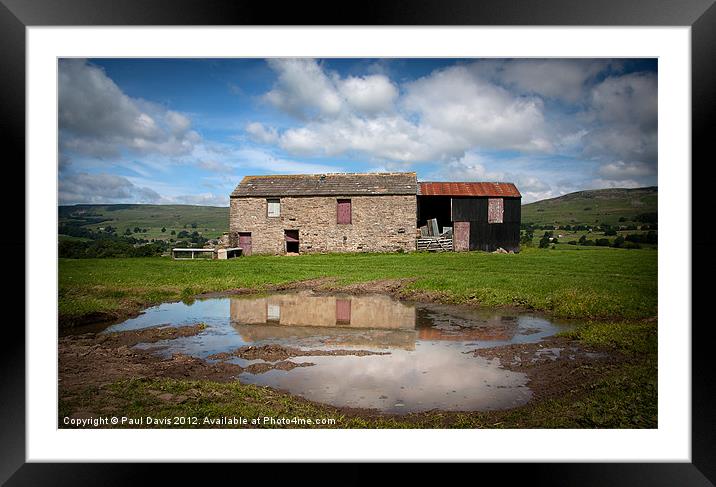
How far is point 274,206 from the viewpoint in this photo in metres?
20.7

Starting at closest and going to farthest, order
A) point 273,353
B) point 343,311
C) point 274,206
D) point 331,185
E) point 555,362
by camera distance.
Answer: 1. point 555,362
2. point 273,353
3. point 343,311
4. point 274,206
5. point 331,185

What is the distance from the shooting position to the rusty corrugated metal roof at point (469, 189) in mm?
20594

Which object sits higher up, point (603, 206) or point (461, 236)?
point (603, 206)

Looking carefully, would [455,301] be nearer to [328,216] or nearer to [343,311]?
[343,311]

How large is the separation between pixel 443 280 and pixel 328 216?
1071cm

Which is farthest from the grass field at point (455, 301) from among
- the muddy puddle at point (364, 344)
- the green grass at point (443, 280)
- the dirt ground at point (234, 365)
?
the muddy puddle at point (364, 344)

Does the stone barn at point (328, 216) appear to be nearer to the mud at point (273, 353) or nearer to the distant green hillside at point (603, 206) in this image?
the distant green hillside at point (603, 206)

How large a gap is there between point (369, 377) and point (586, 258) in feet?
33.7

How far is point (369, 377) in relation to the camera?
5.12m

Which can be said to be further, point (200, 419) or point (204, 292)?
point (204, 292)
